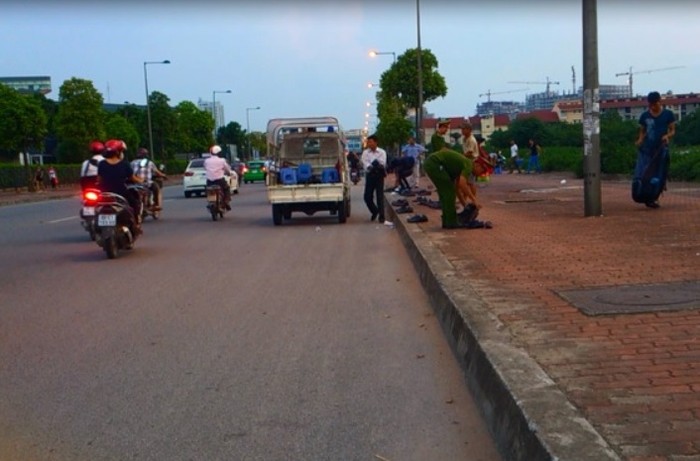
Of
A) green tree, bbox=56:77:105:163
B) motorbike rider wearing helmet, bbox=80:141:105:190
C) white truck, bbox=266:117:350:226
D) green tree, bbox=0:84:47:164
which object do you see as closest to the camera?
motorbike rider wearing helmet, bbox=80:141:105:190

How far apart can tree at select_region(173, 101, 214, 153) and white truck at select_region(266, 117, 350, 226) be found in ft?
221

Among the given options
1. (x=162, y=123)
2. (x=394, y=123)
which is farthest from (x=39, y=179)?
(x=162, y=123)

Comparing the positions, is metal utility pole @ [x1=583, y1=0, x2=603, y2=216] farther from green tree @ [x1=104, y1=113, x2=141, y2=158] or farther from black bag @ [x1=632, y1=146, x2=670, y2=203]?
green tree @ [x1=104, y1=113, x2=141, y2=158]

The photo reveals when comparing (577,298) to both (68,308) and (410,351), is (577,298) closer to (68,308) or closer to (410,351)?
(410,351)

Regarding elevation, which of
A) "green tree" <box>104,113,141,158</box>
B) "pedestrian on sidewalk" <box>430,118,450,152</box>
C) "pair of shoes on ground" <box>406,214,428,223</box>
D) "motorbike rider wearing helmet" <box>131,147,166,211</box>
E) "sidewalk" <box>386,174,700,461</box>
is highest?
"green tree" <box>104,113,141,158</box>

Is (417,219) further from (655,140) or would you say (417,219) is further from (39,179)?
(39,179)

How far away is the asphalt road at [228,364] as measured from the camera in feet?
17.4

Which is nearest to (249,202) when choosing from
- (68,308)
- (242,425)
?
(68,308)

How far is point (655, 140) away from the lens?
1502cm

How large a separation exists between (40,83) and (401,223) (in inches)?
6108

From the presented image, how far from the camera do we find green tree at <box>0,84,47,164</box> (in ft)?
155


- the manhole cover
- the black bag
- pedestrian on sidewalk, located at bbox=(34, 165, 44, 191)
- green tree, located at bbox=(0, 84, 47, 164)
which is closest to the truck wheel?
the black bag

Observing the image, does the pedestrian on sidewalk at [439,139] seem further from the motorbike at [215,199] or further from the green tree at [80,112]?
the green tree at [80,112]

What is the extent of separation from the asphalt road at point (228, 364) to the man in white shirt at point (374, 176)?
6.18 metres
